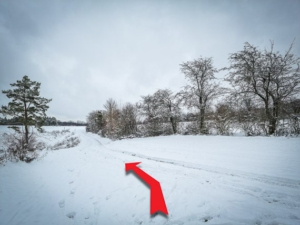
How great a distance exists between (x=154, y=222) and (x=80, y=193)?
10.7 feet

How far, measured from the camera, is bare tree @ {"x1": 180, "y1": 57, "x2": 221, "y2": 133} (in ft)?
46.1

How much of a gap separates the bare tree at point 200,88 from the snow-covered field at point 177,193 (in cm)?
809

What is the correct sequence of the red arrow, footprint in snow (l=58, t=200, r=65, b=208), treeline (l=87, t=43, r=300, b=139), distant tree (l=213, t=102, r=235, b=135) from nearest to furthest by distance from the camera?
the red arrow, footprint in snow (l=58, t=200, r=65, b=208), treeline (l=87, t=43, r=300, b=139), distant tree (l=213, t=102, r=235, b=135)

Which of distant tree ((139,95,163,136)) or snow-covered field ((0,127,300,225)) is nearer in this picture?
snow-covered field ((0,127,300,225))

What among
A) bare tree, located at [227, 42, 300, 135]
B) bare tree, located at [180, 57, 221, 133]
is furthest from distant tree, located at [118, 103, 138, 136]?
bare tree, located at [227, 42, 300, 135]

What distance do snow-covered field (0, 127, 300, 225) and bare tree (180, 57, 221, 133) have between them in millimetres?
8088

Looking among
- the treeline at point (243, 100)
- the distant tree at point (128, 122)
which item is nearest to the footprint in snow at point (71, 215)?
the treeline at point (243, 100)

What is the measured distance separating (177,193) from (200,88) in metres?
13.4

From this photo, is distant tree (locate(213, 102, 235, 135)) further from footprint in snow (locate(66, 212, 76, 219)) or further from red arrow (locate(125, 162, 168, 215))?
footprint in snow (locate(66, 212, 76, 219))

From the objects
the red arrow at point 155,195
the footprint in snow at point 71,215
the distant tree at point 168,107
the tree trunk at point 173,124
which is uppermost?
the distant tree at point 168,107

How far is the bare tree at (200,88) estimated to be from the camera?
14047 millimetres

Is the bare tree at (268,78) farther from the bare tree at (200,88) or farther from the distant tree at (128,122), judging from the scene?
the distant tree at (128,122)

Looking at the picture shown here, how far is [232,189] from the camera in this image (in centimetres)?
366

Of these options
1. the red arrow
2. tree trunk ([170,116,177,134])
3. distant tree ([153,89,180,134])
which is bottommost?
the red arrow
